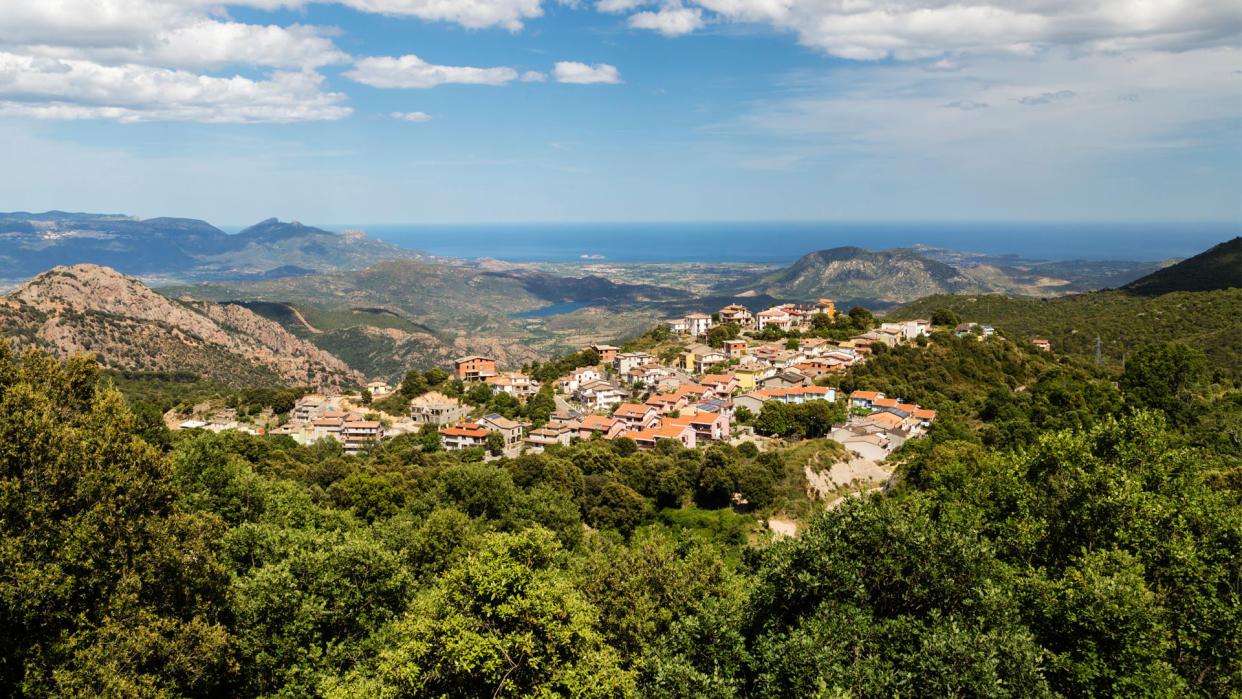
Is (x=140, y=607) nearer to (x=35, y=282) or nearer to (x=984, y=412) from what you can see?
(x=984, y=412)

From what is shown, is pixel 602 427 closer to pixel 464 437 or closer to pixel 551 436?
pixel 551 436

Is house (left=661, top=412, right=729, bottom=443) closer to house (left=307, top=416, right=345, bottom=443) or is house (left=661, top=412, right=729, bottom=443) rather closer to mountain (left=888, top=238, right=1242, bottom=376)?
house (left=307, top=416, right=345, bottom=443)

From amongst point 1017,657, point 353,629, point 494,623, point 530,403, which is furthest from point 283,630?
point 530,403

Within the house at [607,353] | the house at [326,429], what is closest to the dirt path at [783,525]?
the house at [326,429]

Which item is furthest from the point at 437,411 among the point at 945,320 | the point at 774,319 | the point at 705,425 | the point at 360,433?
the point at 945,320

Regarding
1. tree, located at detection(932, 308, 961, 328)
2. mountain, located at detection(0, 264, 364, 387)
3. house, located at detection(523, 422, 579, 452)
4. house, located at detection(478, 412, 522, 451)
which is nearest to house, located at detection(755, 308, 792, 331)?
tree, located at detection(932, 308, 961, 328)

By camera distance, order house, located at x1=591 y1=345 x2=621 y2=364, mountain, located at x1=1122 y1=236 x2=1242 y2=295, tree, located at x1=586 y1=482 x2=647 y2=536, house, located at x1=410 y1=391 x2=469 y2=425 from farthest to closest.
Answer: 1. mountain, located at x1=1122 y1=236 x2=1242 y2=295
2. house, located at x1=591 y1=345 x2=621 y2=364
3. house, located at x1=410 y1=391 x2=469 y2=425
4. tree, located at x1=586 y1=482 x2=647 y2=536
